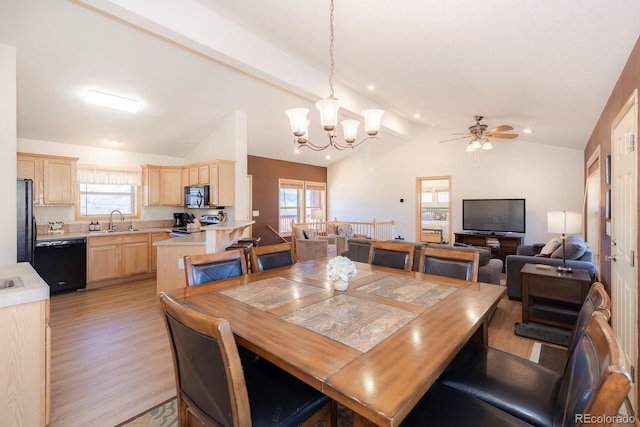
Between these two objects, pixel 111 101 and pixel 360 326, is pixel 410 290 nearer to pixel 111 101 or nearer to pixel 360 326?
pixel 360 326

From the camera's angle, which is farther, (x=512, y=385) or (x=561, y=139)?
(x=561, y=139)

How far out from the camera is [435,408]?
48.8 inches

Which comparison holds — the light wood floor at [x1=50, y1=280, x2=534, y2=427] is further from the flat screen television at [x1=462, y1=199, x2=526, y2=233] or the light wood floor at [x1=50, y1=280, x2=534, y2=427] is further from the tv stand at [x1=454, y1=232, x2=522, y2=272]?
the flat screen television at [x1=462, y1=199, x2=526, y2=233]

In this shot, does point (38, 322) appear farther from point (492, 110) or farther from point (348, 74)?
point (492, 110)

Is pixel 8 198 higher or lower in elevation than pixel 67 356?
higher

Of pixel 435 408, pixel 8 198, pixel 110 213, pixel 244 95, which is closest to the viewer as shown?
pixel 435 408

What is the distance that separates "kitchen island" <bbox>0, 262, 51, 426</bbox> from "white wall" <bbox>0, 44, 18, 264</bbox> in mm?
1307

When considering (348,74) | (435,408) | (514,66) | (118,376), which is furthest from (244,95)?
(435,408)

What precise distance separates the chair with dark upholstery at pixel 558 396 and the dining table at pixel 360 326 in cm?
26

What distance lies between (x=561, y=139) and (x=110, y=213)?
26.5 feet

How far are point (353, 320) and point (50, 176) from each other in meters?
5.40

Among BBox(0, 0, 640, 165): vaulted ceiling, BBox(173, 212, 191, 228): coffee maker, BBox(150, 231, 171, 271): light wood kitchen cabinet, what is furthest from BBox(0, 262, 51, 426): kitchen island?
BBox(173, 212, 191, 228): coffee maker

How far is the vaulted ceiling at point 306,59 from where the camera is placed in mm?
2127

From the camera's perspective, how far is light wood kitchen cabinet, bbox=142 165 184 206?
18.5ft
